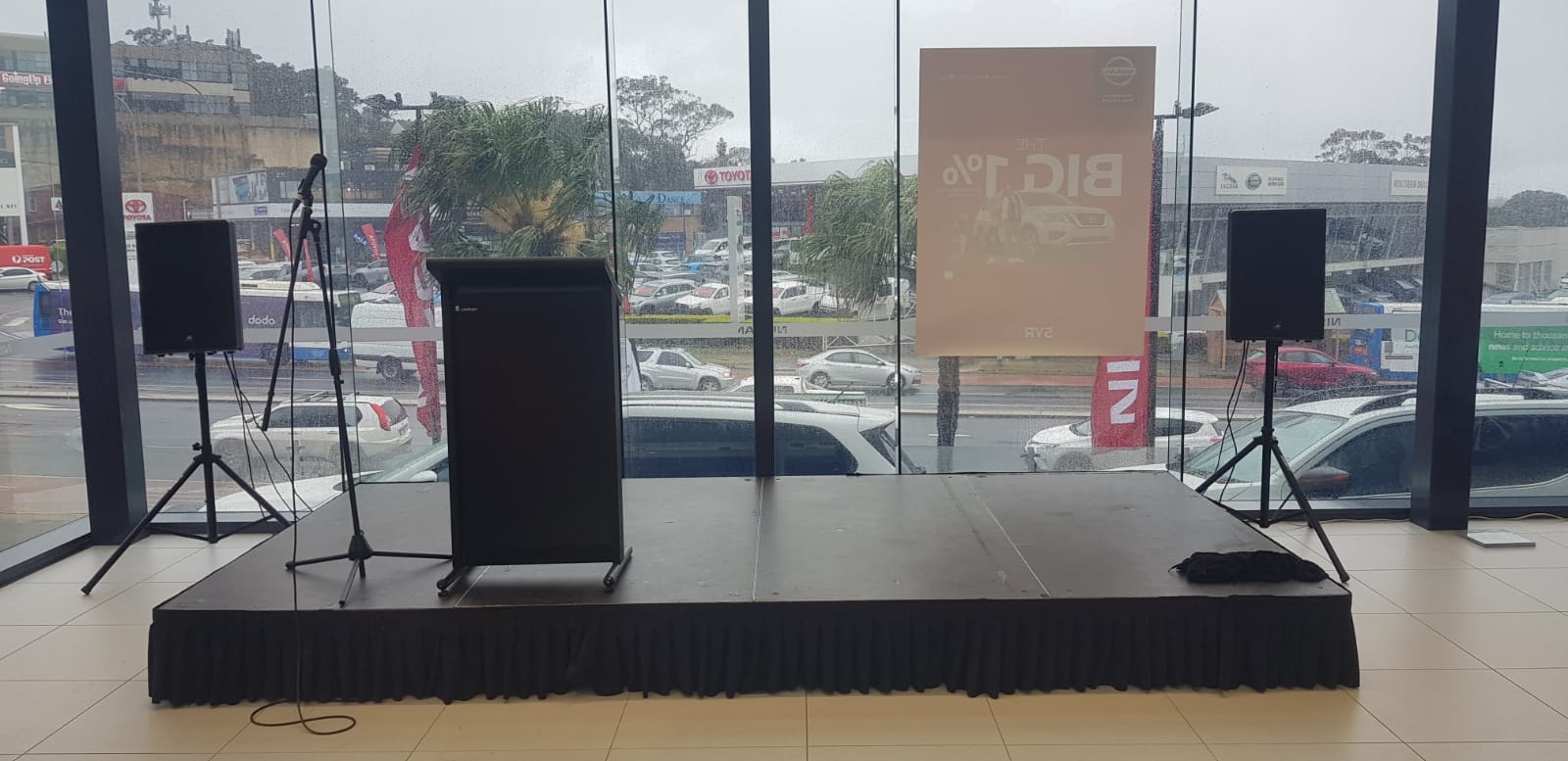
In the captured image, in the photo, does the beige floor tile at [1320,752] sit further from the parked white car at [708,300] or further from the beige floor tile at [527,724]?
the parked white car at [708,300]

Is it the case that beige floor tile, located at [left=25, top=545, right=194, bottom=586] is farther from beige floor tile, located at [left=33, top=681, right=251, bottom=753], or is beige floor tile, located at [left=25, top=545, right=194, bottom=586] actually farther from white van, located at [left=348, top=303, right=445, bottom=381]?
beige floor tile, located at [left=33, top=681, right=251, bottom=753]

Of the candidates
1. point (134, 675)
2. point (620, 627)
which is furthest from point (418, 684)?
point (134, 675)

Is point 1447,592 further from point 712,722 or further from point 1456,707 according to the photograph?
point 712,722

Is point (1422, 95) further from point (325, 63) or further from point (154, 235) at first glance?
point (154, 235)

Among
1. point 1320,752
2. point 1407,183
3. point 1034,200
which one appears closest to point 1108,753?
point 1320,752

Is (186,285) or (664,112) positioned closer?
(186,285)

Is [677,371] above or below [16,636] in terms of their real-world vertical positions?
above

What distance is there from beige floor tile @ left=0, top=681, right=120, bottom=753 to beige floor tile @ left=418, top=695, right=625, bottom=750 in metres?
1.22

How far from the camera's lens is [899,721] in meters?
3.04

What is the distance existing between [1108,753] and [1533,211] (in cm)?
451

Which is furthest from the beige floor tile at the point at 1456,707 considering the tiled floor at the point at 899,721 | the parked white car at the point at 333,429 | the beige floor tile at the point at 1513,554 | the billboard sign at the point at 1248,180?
the parked white car at the point at 333,429

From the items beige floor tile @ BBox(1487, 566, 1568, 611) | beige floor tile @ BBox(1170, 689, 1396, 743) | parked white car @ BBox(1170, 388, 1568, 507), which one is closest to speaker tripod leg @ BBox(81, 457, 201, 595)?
beige floor tile @ BBox(1170, 689, 1396, 743)

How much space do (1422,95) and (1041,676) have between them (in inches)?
159

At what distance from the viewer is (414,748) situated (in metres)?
2.91
